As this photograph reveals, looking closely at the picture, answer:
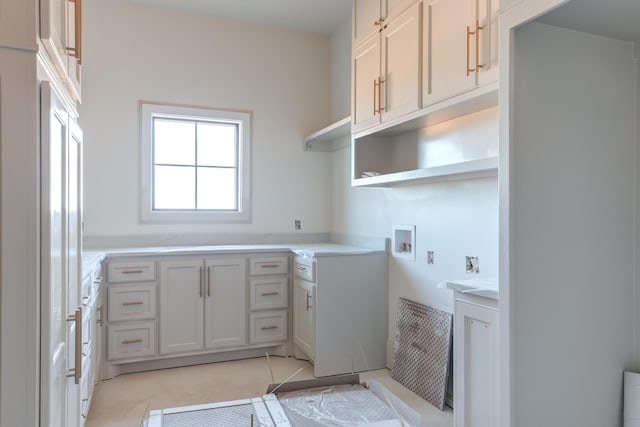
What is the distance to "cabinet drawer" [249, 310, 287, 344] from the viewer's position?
3.56 m

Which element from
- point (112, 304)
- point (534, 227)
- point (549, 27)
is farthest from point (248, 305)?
point (549, 27)

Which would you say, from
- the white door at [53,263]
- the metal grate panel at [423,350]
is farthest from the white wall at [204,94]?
the white door at [53,263]

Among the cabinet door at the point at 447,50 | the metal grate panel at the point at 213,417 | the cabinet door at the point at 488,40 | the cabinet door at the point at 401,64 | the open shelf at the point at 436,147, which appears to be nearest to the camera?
the metal grate panel at the point at 213,417

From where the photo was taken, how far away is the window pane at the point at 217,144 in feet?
13.3

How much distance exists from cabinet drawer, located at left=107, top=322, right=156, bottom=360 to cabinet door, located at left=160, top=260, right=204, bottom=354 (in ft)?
0.26

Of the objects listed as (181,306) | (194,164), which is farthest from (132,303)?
(194,164)

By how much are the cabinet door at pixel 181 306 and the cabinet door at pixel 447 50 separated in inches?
84.9

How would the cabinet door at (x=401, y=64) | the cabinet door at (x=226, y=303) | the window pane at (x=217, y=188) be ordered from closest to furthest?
the cabinet door at (x=401, y=64), the cabinet door at (x=226, y=303), the window pane at (x=217, y=188)

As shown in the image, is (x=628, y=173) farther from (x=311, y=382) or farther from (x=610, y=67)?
(x=311, y=382)

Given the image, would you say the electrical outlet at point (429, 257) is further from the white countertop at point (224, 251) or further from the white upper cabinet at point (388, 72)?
the white upper cabinet at point (388, 72)

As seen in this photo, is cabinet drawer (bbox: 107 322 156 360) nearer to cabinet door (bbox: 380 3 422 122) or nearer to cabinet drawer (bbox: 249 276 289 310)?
cabinet drawer (bbox: 249 276 289 310)

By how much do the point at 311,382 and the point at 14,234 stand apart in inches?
37.2

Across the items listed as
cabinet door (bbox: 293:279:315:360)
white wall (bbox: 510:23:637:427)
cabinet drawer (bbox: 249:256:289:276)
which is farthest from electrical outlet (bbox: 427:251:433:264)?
white wall (bbox: 510:23:637:427)

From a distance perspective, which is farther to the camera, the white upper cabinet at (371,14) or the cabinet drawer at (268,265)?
the cabinet drawer at (268,265)
